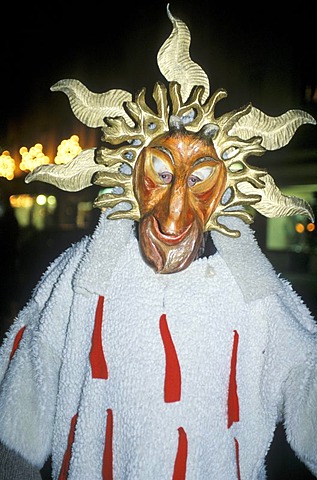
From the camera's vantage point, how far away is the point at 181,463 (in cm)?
118

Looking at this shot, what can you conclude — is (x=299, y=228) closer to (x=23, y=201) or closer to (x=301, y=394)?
(x=23, y=201)

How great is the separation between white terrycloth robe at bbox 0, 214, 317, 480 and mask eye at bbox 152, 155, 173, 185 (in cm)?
20

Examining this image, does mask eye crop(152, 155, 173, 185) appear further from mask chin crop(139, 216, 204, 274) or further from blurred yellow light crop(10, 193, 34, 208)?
blurred yellow light crop(10, 193, 34, 208)

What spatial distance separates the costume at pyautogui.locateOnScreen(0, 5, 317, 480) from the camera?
1.21 meters

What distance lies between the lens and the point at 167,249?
1196mm

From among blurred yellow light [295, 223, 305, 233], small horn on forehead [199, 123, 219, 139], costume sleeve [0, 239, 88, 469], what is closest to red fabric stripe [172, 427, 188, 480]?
costume sleeve [0, 239, 88, 469]

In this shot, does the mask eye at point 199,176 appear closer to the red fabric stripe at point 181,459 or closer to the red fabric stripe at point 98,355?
the red fabric stripe at point 98,355

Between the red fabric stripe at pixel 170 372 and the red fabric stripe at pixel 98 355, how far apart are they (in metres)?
0.17

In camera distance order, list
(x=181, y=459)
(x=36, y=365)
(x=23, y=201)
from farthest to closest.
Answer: (x=23, y=201) < (x=36, y=365) < (x=181, y=459)

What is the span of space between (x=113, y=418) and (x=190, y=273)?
446mm

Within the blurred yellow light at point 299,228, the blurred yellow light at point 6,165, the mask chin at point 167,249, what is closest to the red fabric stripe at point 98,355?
the mask chin at point 167,249

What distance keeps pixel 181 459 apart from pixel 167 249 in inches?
21.2

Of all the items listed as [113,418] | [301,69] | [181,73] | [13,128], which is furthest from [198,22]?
[113,418]

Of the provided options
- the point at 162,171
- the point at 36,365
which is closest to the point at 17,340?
the point at 36,365
